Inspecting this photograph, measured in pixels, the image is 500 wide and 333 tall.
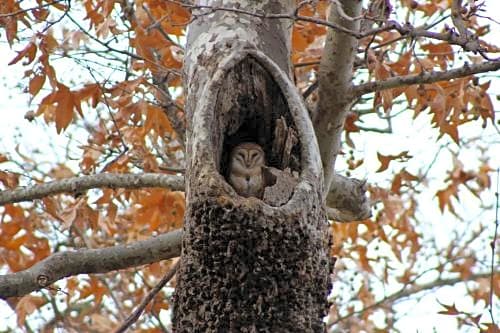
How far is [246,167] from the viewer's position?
3.11m

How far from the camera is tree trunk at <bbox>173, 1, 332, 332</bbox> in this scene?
2.42m

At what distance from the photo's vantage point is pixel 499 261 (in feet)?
26.3

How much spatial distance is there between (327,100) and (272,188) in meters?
0.86

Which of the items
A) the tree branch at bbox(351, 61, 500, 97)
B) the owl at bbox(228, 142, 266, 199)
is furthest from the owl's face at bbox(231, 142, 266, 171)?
the tree branch at bbox(351, 61, 500, 97)

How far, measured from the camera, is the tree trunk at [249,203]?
7.95 feet

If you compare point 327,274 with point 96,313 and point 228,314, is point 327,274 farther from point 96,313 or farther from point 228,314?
point 96,313

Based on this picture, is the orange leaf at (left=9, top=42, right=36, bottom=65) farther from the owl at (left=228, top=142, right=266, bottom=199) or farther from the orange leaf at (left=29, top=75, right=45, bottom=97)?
the owl at (left=228, top=142, right=266, bottom=199)

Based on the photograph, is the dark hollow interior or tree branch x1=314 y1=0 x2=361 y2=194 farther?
tree branch x1=314 y1=0 x2=361 y2=194

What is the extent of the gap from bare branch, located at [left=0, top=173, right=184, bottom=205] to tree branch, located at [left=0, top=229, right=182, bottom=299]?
39 cm

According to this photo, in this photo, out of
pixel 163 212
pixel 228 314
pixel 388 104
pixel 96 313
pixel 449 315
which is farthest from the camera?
pixel 96 313

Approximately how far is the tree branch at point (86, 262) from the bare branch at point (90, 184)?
389 mm

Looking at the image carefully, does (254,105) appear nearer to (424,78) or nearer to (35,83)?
(424,78)

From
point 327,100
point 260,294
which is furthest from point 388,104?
point 260,294

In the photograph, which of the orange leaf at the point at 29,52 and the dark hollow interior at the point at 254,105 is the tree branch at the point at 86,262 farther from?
the orange leaf at the point at 29,52
